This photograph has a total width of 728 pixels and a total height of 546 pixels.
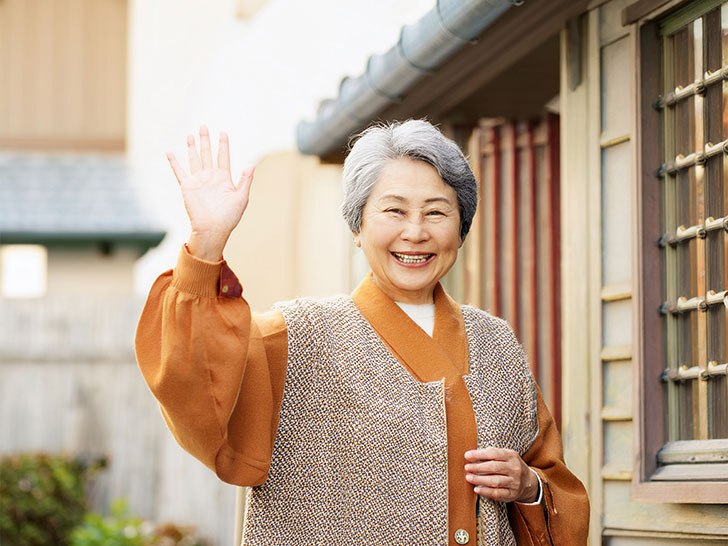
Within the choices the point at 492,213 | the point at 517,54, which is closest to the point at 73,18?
the point at 492,213

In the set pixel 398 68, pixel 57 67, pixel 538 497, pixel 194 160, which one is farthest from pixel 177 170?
pixel 57 67

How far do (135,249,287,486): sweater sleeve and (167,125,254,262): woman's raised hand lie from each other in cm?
3

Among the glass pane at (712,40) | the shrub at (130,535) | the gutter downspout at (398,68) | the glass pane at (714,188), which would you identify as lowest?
the shrub at (130,535)

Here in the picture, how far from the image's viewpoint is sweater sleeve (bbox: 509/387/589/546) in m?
2.69

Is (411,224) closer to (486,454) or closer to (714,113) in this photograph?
(486,454)

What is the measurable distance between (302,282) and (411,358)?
3.77m

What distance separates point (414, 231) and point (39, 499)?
6.79 metres

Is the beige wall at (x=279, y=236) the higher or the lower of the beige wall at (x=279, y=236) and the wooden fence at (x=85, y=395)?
the higher

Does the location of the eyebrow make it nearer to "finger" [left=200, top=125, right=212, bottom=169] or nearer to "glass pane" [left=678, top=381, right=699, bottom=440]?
"finger" [left=200, top=125, right=212, bottom=169]

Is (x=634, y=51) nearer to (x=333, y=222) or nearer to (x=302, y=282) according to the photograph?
(x=333, y=222)

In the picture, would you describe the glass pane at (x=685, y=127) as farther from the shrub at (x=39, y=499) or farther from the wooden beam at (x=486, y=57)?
the shrub at (x=39, y=499)

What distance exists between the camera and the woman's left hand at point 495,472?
2535mm

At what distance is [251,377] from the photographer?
2463 mm

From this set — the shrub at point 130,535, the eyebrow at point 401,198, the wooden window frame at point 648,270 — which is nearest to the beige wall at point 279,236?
the shrub at point 130,535
